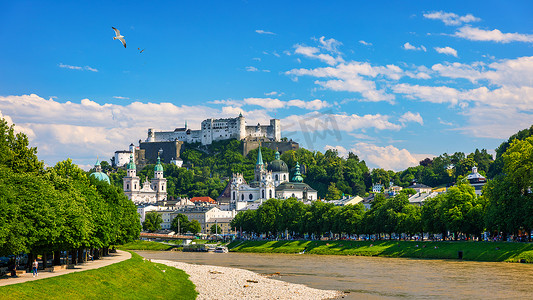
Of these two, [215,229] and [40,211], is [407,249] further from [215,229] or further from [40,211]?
[215,229]

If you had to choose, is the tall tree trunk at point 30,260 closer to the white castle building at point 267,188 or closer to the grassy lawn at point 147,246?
the grassy lawn at point 147,246

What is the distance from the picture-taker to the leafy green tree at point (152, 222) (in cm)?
16512

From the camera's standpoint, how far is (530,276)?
2009 inches

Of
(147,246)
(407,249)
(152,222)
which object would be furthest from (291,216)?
(152,222)

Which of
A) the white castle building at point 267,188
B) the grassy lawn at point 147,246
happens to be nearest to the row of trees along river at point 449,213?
the grassy lawn at point 147,246

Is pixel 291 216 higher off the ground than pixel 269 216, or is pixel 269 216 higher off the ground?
pixel 269 216

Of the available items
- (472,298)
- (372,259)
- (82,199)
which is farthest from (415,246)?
(82,199)

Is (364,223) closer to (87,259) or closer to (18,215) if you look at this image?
(87,259)

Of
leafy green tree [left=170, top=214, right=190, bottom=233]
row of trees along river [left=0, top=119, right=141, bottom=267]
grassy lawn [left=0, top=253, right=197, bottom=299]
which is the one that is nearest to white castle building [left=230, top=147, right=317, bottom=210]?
leafy green tree [left=170, top=214, right=190, bottom=233]

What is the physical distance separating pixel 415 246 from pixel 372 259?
257 inches

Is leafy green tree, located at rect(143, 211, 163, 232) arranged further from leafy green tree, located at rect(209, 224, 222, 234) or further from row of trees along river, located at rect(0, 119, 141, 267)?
row of trees along river, located at rect(0, 119, 141, 267)

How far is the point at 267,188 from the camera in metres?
175

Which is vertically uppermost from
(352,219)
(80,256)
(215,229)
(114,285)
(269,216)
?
(269,216)

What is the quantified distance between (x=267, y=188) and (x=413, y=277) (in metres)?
121
